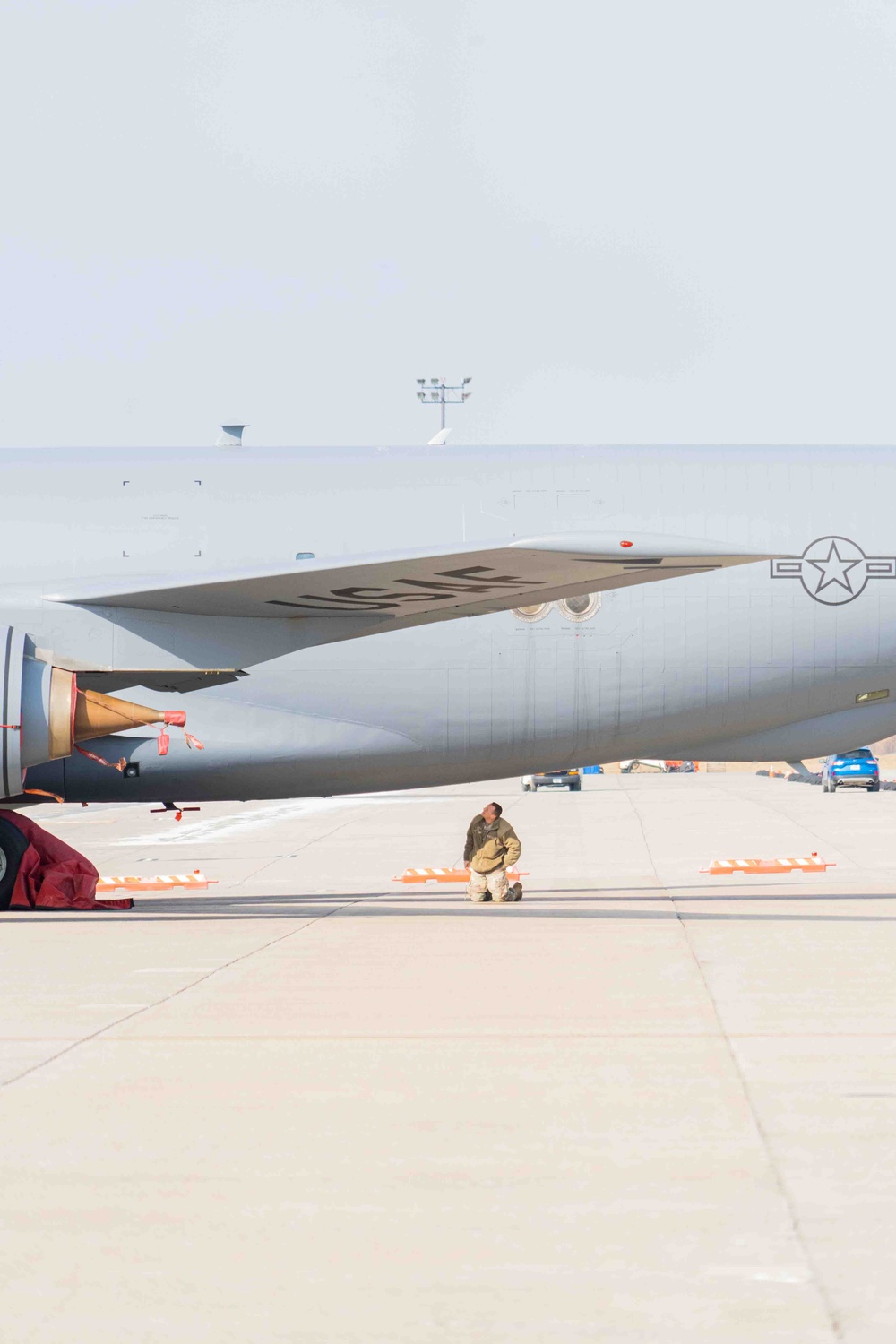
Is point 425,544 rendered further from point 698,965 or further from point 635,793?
point 635,793

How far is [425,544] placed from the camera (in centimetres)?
1598

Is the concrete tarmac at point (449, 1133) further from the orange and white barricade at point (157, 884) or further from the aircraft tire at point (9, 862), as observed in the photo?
the orange and white barricade at point (157, 884)

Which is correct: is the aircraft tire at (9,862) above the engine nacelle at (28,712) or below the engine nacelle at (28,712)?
below

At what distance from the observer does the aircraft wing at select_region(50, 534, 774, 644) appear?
13125 millimetres

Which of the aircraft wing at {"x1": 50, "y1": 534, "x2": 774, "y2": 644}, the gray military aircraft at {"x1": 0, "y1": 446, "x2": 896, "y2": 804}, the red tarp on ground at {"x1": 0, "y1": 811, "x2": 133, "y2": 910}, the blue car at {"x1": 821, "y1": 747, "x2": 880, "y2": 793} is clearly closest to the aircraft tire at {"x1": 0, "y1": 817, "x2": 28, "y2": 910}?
the red tarp on ground at {"x1": 0, "y1": 811, "x2": 133, "y2": 910}

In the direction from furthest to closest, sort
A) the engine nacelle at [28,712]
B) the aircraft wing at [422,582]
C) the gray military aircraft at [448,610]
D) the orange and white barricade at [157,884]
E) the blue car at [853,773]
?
1. the blue car at [853,773]
2. the orange and white barricade at [157,884]
3. the gray military aircraft at [448,610]
4. the engine nacelle at [28,712]
5. the aircraft wing at [422,582]

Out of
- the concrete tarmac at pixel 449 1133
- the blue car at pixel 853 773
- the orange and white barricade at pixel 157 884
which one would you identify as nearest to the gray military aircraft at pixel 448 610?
the concrete tarmac at pixel 449 1133

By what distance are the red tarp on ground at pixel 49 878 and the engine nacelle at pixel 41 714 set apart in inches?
63.3

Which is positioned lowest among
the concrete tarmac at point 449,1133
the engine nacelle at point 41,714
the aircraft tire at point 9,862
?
the concrete tarmac at point 449,1133

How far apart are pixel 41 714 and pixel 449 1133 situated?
9359mm

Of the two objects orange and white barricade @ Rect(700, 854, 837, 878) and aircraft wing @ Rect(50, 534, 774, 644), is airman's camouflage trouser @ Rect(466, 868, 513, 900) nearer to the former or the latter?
aircraft wing @ Rect(50, 534, 774, 644)

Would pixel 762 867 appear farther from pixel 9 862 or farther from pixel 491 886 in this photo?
pixel 9 862

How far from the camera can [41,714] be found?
14.5m

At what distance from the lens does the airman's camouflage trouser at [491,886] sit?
1795cm
